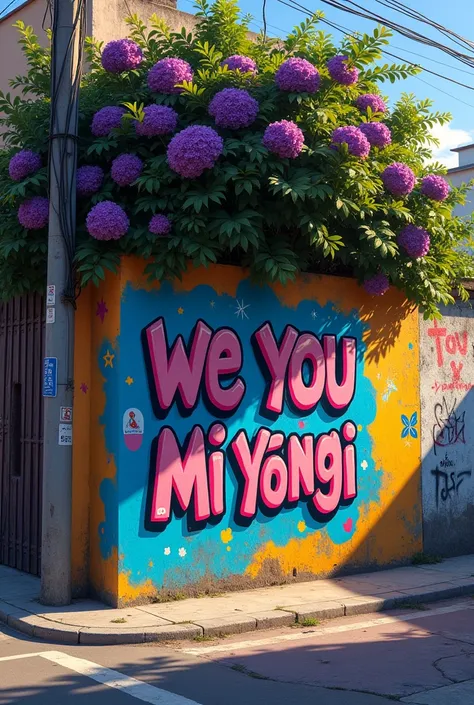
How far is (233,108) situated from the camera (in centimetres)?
870

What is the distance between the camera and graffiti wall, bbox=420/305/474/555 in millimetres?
11398

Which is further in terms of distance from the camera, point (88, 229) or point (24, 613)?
point (88, 229)

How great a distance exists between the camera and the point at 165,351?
8.93 m

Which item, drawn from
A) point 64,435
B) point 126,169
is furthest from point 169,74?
point 64,435

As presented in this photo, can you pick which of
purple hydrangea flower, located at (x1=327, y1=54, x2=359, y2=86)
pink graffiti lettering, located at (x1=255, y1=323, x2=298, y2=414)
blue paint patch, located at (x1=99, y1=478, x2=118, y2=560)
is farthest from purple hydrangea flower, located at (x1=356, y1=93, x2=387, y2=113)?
blue paint patch, located at (x1=99, y1=478, x2=118, y2=560)

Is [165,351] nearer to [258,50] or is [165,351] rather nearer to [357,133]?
[357,133]

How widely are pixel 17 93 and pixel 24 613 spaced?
10.5m

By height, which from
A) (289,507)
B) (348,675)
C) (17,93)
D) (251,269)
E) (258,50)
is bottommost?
(348,675)

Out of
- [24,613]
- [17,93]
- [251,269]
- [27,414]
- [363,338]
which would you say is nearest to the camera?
[24,613]

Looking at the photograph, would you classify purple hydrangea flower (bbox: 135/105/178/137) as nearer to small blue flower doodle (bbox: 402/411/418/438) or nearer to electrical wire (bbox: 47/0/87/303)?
electrical wire (bbox: 47/0/87/303)

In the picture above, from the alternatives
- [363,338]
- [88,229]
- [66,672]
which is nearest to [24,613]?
[66,672]

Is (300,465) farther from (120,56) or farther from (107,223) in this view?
(120,56)

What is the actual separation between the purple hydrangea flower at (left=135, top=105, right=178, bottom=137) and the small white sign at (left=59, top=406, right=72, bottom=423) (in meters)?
2.92

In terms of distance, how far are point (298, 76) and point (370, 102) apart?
1255 mm
